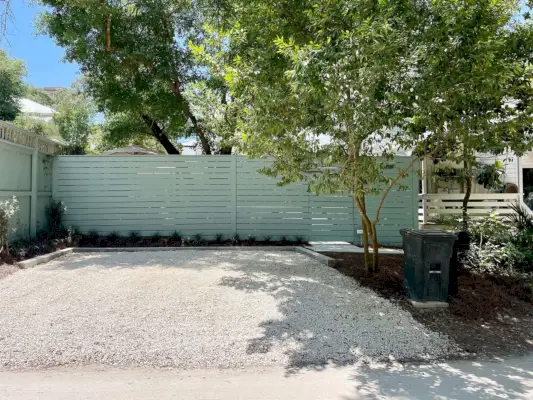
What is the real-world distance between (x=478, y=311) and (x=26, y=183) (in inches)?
340

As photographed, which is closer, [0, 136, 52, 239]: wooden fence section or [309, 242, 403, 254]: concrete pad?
[0, 136, 52, 239]: wooden fence section

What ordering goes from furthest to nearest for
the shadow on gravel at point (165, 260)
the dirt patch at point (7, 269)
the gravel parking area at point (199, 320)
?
1. the shadow on gravel at point (165, 260)
2. the dirt patch at point (7, 269)
3. the gravel parking area at point (199, 320)

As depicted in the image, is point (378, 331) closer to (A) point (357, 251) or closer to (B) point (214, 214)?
(A) point (357, 251)

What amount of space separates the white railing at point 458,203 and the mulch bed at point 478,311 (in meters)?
4.85

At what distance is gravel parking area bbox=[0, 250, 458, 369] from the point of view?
11.6 ft

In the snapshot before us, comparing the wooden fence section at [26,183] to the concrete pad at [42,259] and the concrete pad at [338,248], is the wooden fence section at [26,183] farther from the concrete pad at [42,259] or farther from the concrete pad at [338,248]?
the concrete pad at [338,248]

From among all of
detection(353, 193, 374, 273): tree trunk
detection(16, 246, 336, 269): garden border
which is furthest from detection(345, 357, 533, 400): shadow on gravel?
detection(16, 246, 336, 269): garden border

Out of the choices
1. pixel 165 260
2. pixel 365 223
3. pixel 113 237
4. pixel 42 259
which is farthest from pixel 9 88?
pixel 365 223

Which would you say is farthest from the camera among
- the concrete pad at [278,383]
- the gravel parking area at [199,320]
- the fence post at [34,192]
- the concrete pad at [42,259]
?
the fence post at [34,192]

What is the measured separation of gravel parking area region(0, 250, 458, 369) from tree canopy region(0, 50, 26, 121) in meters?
9.92

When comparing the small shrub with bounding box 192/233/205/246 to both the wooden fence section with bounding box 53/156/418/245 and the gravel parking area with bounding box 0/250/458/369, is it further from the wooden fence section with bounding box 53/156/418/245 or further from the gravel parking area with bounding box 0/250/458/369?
the gravel parking area with bounding box 0/250/458/369

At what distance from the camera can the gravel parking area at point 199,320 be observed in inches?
139

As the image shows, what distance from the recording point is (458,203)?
10922 millimetres

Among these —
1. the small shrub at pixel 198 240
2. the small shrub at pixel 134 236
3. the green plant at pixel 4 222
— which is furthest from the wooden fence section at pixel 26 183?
the small shrub at pixel 198 240
